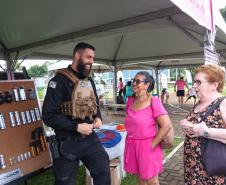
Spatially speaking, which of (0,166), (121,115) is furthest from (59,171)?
(121,115)

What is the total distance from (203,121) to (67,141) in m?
1.27

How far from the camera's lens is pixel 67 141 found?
2.61 m

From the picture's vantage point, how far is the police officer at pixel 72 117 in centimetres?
251

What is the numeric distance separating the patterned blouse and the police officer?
899mm

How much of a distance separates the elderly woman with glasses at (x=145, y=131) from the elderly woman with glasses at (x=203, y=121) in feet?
1.57

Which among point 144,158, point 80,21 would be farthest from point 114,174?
point 80,21

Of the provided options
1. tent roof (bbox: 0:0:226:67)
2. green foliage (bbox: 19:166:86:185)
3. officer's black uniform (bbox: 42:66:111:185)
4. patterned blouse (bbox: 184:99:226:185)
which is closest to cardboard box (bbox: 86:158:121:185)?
green foliage (bbox: 19:166:86:185)

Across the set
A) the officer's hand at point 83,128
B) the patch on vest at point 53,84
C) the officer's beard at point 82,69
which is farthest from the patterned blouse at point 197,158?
the patch on vest at point 53,84

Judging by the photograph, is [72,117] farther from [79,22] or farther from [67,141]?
[79,22]

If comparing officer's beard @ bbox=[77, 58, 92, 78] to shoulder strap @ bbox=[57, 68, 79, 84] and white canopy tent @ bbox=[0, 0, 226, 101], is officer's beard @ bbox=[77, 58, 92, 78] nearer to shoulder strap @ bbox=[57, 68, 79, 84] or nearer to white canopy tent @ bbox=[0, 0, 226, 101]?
shoulder strap @ bbox=[57, 68, 79, 84]

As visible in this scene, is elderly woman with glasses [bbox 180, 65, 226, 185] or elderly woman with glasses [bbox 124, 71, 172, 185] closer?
elderly woman with glasses [bbox 180, 65, 226, 185]

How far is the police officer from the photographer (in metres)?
2.51

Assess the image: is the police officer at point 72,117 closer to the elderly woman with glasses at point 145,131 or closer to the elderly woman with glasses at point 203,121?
the elderly woman with glasses at point 145,131

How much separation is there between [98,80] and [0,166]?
744 inches
